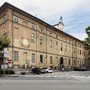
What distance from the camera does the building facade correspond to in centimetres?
2517

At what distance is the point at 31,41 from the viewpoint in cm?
2978

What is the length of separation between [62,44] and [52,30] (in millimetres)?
7985

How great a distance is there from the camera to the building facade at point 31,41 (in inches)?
991

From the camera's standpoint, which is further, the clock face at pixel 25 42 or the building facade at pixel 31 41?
the clock face at pixel 25 42

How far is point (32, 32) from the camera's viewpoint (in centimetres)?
3027

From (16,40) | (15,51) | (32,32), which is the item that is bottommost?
(15,51)
